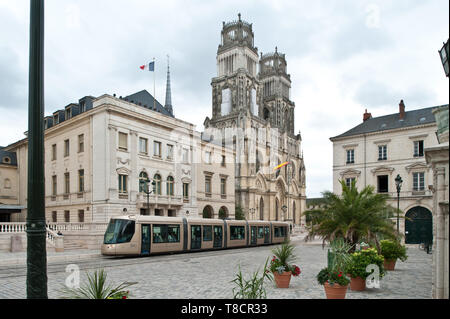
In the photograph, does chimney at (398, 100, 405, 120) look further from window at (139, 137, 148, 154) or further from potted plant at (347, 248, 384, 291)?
potted plant at (347, 248, 384, 291)

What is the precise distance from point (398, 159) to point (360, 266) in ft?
110

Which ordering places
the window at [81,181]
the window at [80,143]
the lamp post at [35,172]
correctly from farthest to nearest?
1. the window at [80,143]
2. the window at [81,181]
3. the lamp post at [35,172]

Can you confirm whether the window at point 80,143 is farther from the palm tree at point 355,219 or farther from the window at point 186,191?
the palm tree at point 355,219

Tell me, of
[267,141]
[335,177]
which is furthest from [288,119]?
[335,177]

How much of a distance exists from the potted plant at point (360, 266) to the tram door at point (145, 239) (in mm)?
14543

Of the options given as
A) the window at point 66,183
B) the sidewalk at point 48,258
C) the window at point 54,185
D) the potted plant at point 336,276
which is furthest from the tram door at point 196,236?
the window at point 54,185

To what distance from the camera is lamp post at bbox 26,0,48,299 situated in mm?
5387

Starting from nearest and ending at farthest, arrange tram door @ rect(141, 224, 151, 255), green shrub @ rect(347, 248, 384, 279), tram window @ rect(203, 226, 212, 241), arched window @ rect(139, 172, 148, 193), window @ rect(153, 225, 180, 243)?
green shrub @ rect(347, 248, 384, 279) → tram door @ rect(141, 224, 151, 255) → window @ rect(153, 225, 180, 243) → tram window @ rect(203, 226, 212, 241) → arched window @ rect(139, 172, 148, 193)

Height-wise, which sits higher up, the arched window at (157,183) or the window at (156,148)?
the window at (156,148)

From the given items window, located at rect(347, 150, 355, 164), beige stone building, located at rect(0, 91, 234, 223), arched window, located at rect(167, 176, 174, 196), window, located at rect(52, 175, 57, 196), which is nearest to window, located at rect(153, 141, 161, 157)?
beige stone building, located at rect(0, 91, 234, 223)

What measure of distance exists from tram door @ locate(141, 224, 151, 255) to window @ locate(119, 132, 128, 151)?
1338 centimetres

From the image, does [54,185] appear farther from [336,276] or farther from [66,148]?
[336,276]

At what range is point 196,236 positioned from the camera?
2669 cm

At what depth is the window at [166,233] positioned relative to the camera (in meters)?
23.8
